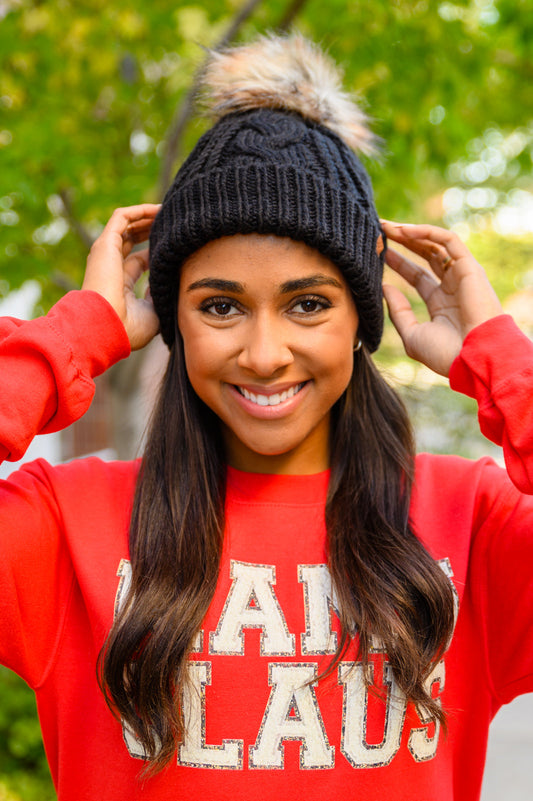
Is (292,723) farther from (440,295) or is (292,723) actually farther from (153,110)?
(153,110)

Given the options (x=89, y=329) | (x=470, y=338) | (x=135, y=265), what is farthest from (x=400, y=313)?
(x=89, y=329)

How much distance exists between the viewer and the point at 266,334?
70.6 inches

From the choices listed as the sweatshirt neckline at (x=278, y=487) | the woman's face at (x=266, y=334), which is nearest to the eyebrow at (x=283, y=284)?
the woman's face at (x=266, y=334)

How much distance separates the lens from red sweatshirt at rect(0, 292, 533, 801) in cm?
170

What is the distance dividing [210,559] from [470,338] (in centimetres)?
82

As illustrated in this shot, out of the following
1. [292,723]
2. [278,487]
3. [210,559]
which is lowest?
[292,723]

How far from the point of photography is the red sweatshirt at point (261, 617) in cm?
170

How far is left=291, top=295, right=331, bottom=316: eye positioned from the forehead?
0.18 feet

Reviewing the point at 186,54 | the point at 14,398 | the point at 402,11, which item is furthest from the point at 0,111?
the point at 14,398

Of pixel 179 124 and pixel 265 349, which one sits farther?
pixel 179 124

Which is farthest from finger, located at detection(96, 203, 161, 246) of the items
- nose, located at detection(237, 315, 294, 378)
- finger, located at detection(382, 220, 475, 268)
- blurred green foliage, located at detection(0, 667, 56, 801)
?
blurred green foliage, located at detection(0, 667, 56, 801)

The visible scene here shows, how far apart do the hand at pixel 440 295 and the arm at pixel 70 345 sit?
71cm

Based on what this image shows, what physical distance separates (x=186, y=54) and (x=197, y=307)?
10.0 feet

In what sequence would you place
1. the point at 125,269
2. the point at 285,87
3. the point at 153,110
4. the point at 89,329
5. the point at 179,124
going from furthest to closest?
the point at 153,110
the point at 179,124
the point at 125,269
the point at 285,87
the point at 89,329
